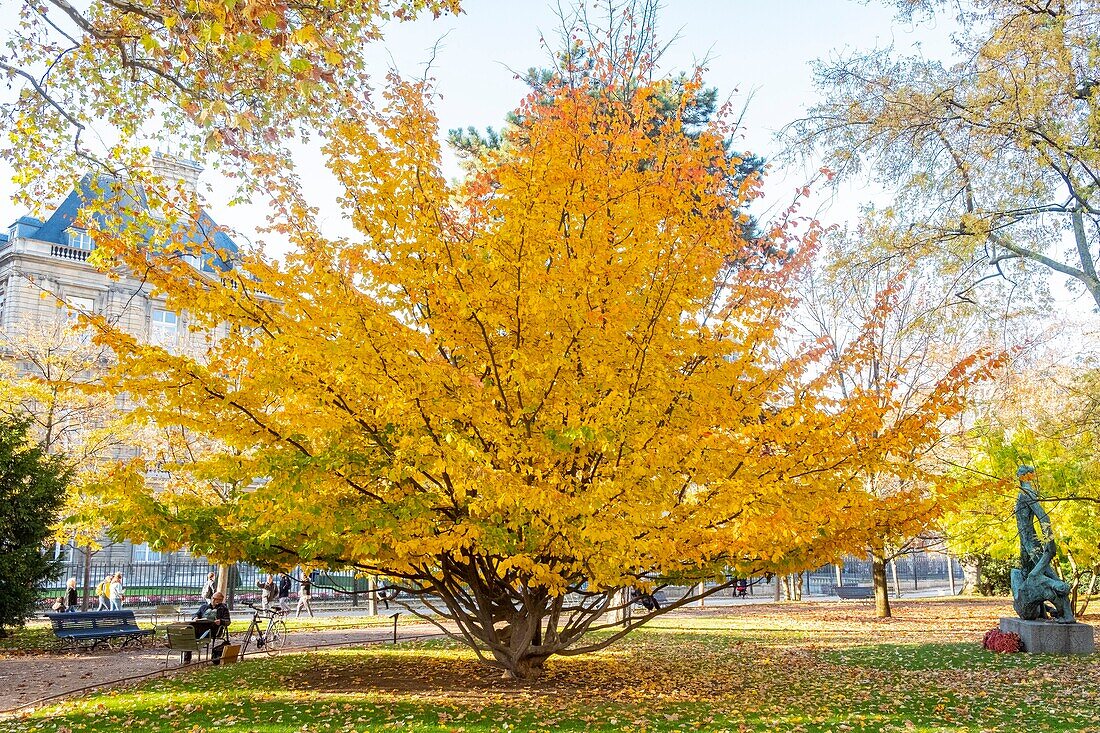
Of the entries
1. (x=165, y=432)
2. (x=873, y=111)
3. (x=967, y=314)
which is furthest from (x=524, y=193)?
(x=165, y=432)

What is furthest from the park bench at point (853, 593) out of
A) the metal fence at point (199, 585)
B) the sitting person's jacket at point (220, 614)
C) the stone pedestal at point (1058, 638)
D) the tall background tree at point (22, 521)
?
the tall background tree at point (22, 521)

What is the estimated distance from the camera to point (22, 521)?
53.5 feet

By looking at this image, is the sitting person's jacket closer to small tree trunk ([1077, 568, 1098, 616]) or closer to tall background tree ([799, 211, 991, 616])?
tall background tree ([799, 211, 991, 616])

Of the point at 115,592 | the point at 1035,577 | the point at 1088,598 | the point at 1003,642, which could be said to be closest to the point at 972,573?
the point at 1088,598

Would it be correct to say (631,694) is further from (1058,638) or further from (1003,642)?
(1058,638)

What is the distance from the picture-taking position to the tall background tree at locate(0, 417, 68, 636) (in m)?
15.8

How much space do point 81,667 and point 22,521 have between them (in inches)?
197

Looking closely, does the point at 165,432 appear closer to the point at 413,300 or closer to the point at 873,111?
the point at 413,300

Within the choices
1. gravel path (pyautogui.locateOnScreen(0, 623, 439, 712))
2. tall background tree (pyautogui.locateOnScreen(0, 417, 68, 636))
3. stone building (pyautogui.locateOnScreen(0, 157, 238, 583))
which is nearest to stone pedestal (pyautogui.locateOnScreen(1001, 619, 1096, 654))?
gravel path (pyautogui.locateOnScreen(0, 623, 439, 712))

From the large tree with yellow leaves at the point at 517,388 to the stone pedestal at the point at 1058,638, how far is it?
640 centimetres

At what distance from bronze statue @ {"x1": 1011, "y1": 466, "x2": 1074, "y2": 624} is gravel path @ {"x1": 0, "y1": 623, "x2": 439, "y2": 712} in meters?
11.3

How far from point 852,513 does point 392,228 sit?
5.25 metres

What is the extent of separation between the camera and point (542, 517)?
7.65m

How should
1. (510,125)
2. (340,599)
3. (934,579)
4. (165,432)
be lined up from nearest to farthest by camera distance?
(510,125), (165,432), (340,599), (934,579)
